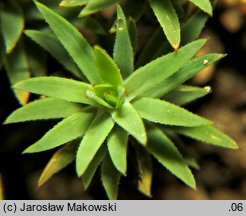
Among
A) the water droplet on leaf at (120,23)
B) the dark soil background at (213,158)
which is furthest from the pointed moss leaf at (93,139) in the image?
the dark soil background at (213,158)

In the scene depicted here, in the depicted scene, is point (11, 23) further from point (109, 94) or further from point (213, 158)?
point (213, 158)

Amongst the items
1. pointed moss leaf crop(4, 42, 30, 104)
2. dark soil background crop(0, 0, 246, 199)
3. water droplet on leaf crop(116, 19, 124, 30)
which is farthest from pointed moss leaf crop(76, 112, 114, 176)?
dark soil background crop(0, 0, 246, 199)

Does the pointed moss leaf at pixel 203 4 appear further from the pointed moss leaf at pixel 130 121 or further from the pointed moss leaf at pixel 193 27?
the pointed moss leaf at pixel 130 121

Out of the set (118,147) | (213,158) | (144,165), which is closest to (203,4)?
(118,147)

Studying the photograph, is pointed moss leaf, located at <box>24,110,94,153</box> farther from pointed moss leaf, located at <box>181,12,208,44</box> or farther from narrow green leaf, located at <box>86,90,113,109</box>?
pointed moss leaf, located at <box>181,12,208,44</box>

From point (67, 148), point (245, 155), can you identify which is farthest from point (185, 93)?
point (245, 155)

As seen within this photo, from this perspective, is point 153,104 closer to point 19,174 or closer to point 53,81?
point 53,81
